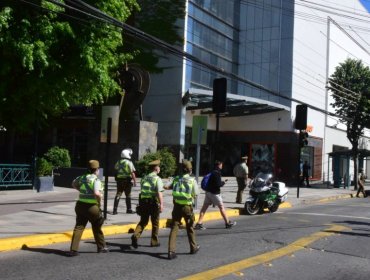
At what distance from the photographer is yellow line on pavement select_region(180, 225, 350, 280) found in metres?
7.41

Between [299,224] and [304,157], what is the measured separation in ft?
86.2

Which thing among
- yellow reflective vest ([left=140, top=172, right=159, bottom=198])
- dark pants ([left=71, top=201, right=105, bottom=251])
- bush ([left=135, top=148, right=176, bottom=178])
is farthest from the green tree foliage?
dark pants ([left=71, top=201, right=105, bottom=251])

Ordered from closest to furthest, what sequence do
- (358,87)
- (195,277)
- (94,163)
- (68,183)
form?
1. (195,277)
2. (94,163)
3. (68,183)
4. (358,87)

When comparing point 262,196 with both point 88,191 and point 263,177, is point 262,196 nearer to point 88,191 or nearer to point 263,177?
point 263,177

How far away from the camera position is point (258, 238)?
1098 cm

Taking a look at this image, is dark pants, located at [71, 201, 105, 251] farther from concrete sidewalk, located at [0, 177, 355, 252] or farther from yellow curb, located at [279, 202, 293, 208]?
yellow curb, located at [279, 202, 293, 208]

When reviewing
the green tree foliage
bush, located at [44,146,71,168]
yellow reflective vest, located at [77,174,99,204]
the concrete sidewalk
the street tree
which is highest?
the street tree

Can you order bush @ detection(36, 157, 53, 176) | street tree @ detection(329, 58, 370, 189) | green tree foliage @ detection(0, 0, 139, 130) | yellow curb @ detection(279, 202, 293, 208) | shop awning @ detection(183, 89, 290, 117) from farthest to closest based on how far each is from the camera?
street tree @ detection(329, 58, 370, 189)
shop awning @ detection(183, 89, 290, 117)
bush @ detection(36, 157, 53, 176)
yellow curb @ detection(279, 202, 293, 208)
green tree foliage @ detection(0, 0, 139, 130)

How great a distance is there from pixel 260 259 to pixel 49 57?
1085 cm

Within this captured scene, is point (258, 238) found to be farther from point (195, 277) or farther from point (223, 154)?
point (223, 154)

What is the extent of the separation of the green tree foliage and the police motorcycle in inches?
264

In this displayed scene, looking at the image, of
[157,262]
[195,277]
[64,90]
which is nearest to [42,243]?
[157,262]

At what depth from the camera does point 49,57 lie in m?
16.5

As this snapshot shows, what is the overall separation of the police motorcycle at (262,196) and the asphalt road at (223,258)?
3619mm
